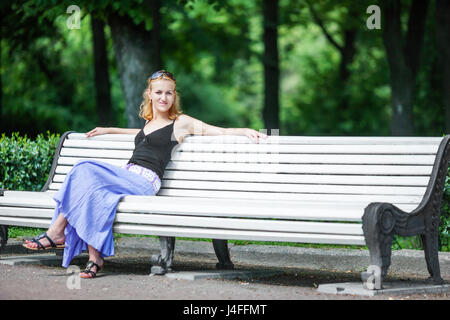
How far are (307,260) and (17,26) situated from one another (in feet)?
28.5

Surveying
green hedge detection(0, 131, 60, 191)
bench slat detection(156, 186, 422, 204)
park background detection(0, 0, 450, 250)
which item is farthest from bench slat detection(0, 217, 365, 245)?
park background detection(0, 0, 450, 250)

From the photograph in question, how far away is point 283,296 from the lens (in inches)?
202

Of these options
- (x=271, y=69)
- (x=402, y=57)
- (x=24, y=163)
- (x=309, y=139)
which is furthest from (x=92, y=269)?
(x=402, y=57)

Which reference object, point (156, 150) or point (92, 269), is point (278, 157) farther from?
point (92, 269)

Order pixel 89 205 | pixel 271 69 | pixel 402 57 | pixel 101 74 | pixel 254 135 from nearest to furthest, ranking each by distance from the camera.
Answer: pixel 89 205
pixel 254 135
pixel 402 57
pixel 271 69
pixel 101 74

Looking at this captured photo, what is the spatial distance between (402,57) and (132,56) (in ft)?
13.8

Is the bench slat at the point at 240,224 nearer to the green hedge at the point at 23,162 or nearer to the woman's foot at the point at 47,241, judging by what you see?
the woman's foot at the point at 47,241

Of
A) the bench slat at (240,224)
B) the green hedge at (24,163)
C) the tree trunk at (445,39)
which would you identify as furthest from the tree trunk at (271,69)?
the bench slat at (240,224)

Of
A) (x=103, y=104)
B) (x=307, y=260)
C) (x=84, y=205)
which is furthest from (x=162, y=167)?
(x=103, y=104)

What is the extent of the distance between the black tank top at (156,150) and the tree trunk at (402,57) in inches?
258

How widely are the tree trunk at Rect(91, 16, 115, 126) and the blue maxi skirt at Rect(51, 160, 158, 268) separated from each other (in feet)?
23.6

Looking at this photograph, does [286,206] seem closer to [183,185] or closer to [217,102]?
[183,185]

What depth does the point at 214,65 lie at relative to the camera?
46.4 feet

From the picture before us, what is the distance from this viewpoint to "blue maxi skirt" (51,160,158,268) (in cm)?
579
